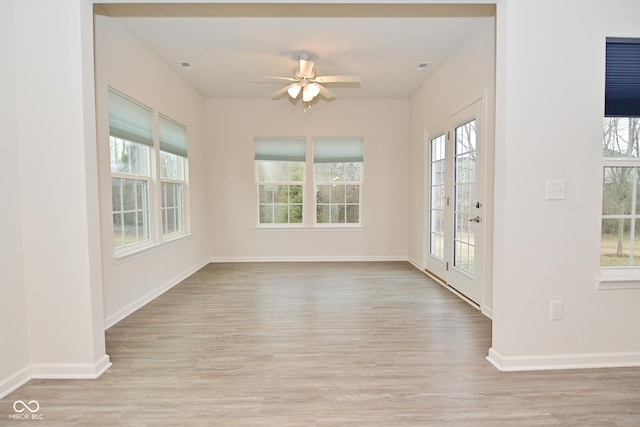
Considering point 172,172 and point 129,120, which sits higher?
point 129,120

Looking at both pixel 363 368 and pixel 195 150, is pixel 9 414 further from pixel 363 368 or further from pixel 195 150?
pixel 195 150

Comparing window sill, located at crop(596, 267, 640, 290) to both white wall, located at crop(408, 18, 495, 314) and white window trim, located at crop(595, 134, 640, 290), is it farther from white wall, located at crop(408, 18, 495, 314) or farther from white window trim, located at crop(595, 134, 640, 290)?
white wall, located at crop(408, 18, 495, 314)

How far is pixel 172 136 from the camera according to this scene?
4.46 meters

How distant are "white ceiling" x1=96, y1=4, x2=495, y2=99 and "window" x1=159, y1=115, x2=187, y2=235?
2.66 ft

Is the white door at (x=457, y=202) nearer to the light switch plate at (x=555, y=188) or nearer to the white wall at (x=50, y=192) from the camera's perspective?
the light switch plate at (x=555, y=188)

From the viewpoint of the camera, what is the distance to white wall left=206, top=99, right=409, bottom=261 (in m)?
5.77

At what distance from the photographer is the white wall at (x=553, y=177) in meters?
2.12

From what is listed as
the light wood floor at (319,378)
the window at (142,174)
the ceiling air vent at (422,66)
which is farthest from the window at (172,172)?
the ceiling air vent at (422,66)

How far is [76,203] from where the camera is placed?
6.88 ft

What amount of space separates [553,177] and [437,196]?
103 inches

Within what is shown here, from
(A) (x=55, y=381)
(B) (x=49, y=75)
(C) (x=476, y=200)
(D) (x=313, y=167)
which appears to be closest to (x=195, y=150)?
(D) (x=313, y=167)

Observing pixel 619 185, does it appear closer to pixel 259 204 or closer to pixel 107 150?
pixel 107 150

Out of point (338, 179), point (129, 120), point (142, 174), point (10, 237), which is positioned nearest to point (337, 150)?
point (338, 179)

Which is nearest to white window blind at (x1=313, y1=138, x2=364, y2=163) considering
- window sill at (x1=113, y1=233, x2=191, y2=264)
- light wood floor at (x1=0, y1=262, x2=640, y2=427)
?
window sill at (x1=113, y1=233, x2=191, y2=264)
